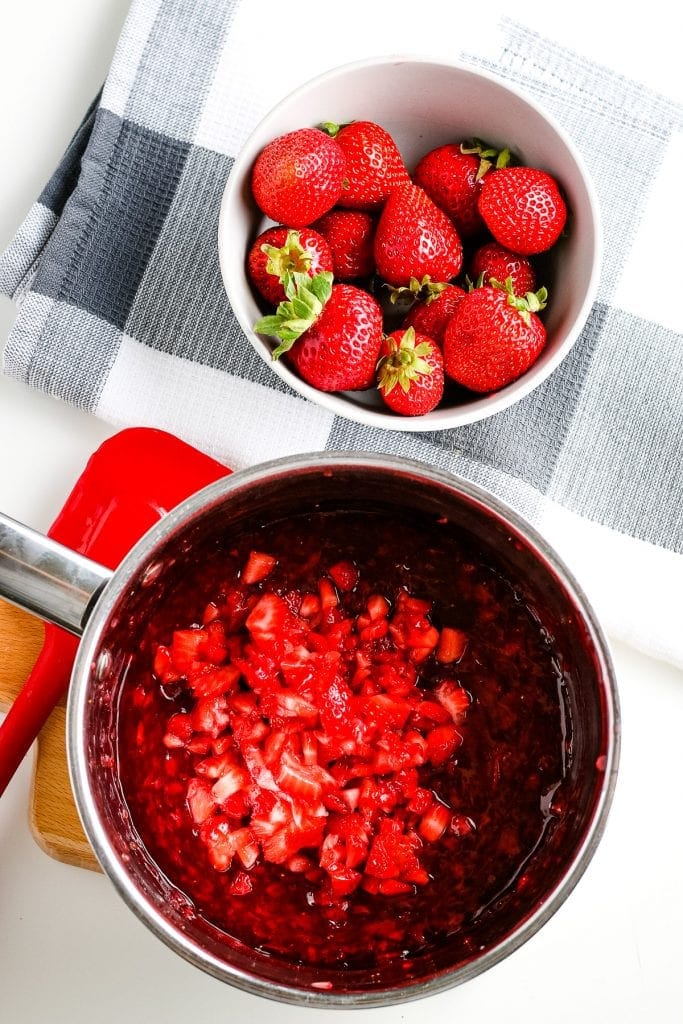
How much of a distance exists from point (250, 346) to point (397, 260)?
21cm

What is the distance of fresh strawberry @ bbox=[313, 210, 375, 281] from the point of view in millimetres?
955

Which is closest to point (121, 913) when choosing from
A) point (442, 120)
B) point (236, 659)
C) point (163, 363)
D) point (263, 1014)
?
point (263, 1014)

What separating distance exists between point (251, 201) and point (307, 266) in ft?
0.34

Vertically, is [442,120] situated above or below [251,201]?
above

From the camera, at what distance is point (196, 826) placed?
3.00 feet

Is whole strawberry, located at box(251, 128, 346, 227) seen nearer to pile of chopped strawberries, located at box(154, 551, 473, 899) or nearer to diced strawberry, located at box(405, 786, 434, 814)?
pile of chopped strawberries, located at box(154, 551, 473, 899)

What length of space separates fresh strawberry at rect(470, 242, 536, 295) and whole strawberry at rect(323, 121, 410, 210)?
117 millimetres

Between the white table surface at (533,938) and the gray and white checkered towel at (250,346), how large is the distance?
55mm

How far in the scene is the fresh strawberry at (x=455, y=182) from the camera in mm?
959

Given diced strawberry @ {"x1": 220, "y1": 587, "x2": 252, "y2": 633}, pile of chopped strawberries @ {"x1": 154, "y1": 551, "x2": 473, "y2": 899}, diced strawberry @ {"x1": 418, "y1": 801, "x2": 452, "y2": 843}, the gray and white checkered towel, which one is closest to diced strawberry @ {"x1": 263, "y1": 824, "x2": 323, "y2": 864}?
pile of chopped strawberries @ {"x1": 154, "y1": 551, "x2": 473, "y2": 899}

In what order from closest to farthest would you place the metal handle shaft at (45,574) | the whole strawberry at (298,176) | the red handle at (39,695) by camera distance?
the metal handle shaft at (45,574), the whole strawberry at (298,176), the red handle at (39,695)

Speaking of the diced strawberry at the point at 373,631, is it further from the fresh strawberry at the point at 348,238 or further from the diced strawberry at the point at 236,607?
the fresh strawberry at the point at 348,238

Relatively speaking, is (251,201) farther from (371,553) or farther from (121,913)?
(121,913)

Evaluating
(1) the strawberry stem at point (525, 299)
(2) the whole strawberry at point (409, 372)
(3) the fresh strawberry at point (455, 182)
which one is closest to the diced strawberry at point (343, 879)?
(2) the whole strawberry at point (409, 372)
